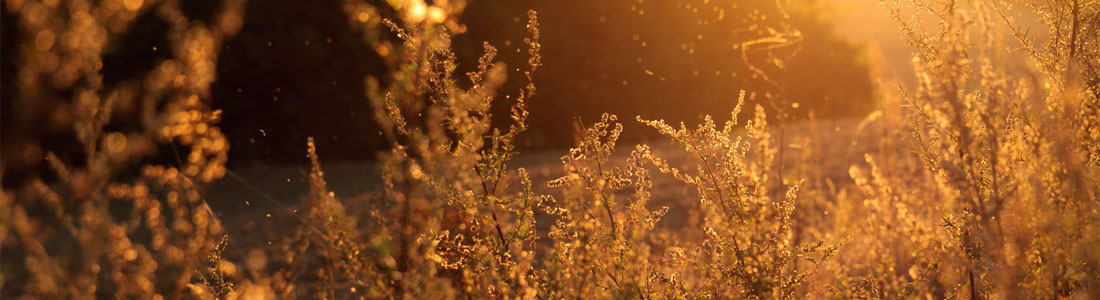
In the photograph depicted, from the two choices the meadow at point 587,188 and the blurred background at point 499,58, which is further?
the blurred background at point 499,58

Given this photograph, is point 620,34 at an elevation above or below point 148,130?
above

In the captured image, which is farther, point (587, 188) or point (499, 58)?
point (499, 58)

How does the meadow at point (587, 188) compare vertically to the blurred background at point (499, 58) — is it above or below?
below

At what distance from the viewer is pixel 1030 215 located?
245cm

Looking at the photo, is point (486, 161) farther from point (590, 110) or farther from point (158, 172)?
point (590, 110)

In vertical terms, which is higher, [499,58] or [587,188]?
[499,58]

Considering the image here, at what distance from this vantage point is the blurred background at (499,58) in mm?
8758

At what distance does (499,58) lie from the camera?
8562mm

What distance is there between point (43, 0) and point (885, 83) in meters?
2.19

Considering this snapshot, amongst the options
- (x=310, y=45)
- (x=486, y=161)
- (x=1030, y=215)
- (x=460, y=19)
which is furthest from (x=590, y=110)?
(x=1030, y=215)

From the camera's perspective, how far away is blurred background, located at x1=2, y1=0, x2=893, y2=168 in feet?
28.7

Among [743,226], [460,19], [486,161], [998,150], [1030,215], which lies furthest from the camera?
[460,19]

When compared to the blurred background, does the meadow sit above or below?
below

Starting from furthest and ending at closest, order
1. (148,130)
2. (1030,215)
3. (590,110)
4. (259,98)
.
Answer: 1. (590,110)
2. (259,98)
3. (1030,215)
4. (148,130)
